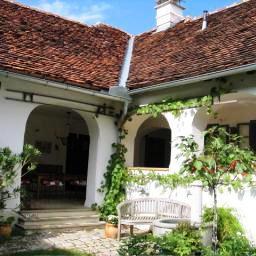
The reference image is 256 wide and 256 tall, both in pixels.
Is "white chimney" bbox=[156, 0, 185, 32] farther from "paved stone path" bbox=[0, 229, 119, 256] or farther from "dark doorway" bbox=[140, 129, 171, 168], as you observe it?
"paved stone path" bbox=[0, 229, 119, 256]

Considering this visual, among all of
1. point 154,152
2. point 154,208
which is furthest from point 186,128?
point 154,152

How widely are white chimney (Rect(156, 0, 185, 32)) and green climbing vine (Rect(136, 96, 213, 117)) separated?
477cm

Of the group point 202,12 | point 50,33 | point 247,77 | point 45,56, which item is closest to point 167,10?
point 202,12

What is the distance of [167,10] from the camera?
1413cm

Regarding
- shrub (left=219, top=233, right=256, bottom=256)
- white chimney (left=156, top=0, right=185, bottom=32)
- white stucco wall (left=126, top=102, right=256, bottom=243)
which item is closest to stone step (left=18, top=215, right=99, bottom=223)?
white stucco wall (left=126, top=102, right=256, bottom=243)

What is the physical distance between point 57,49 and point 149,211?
5.23m

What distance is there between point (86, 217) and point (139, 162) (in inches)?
231

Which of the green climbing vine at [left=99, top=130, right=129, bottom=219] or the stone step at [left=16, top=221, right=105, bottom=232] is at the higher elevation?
the green climbing vine at [left=99, top=130, right=129, bottom=219]

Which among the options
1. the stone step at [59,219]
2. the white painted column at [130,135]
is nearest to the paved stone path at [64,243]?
the stone step at [59,219]

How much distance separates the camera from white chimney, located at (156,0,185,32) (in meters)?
14.0

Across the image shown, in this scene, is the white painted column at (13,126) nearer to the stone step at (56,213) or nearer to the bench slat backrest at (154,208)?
the stone step at (56,213)

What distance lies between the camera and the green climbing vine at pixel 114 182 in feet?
34.4

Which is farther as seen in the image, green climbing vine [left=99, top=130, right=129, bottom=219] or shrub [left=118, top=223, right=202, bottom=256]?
green climbing vine [left=99, top=130, right=129, bottom=219]

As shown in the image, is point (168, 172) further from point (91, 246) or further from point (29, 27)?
point (29, 27)
